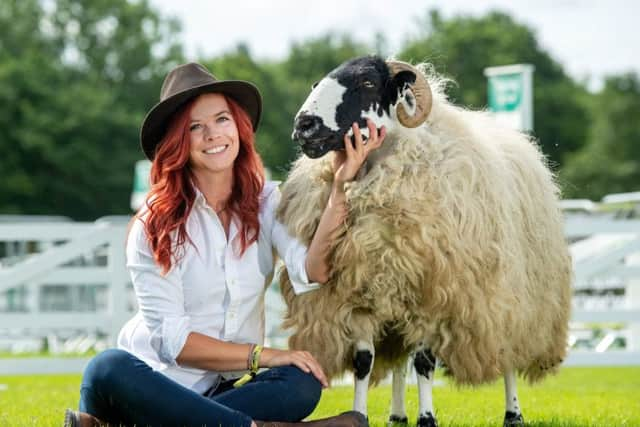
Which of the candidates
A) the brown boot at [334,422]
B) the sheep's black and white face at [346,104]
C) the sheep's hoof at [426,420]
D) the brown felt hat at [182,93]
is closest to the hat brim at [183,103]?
the brown felt hat at [182,93]

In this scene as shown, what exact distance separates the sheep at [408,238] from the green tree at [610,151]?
1837 inches

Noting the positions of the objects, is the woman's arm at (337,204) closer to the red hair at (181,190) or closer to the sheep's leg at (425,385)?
the red hair at (181,190)

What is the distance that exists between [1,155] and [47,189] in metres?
2.49

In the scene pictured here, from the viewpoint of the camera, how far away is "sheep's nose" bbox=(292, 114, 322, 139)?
4906 mm

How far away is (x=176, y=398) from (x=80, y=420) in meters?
0.41

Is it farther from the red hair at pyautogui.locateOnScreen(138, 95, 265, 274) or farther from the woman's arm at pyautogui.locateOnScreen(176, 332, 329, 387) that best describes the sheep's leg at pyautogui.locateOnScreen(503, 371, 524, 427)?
the red hair at pyautogui.locateOnScreen(138, 95, 265, 274)

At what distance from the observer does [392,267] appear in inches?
200

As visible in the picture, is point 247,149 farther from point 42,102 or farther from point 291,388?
point 42,102

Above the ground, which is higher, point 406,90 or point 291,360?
point 406,90

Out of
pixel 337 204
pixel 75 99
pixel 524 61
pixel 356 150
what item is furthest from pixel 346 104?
pixel 524 61

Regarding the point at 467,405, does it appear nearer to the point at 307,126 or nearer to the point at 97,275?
the point at 307,126

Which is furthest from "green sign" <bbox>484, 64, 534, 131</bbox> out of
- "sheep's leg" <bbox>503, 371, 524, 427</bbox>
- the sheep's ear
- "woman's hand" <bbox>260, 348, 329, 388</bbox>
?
"woman's hand" <bbox>260, 348, 329, 388</bbox>

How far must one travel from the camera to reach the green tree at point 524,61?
58.8 meters

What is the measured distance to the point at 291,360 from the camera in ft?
16.2
